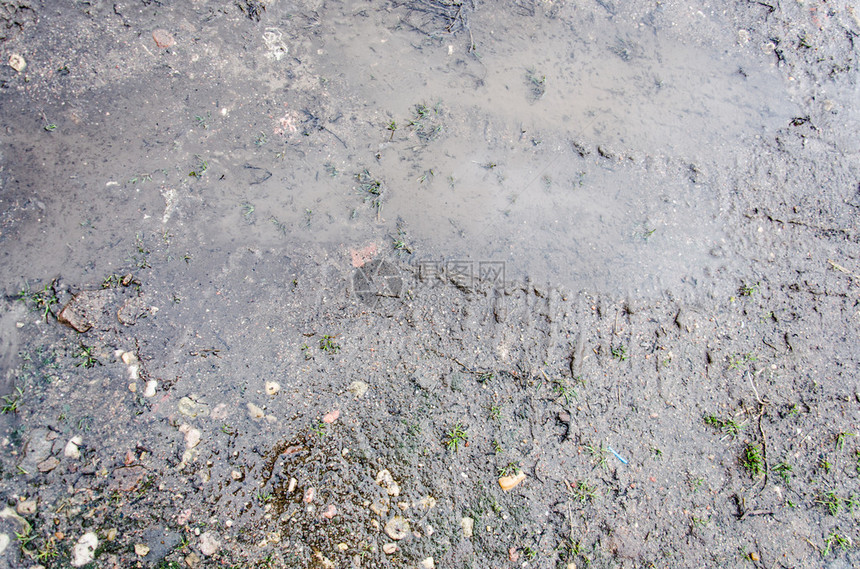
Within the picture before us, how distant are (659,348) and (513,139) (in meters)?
1.65

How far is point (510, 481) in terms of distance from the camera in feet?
8.55

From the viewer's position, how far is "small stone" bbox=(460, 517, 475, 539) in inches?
100

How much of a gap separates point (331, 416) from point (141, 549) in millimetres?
1187

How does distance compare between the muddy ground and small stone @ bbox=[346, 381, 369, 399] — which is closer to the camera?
the muddy ground

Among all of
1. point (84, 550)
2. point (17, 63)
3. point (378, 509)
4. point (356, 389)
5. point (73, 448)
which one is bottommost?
point (84, 550)

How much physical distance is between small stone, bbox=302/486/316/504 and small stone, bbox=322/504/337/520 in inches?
3.8

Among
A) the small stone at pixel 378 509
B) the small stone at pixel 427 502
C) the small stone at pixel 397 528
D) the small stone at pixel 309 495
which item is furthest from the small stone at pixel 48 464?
the small stone at pixel 427 502

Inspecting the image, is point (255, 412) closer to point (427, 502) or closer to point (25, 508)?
point (427, 502)

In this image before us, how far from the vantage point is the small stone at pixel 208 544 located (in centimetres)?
246

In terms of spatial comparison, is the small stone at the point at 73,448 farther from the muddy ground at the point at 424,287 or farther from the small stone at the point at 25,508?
the small stone at the point at 25,508

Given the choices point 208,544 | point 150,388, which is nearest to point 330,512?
point 208,544

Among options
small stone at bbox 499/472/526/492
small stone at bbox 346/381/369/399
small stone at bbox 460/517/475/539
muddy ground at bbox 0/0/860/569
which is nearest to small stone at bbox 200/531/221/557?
muddy ground at bbox 0/0/860/569

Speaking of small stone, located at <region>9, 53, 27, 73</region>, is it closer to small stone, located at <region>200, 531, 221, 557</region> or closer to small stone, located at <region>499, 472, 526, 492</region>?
small stone, located at <region>200, 531, 221, 557</region>

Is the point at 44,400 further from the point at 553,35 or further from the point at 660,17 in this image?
the point at 660,17
